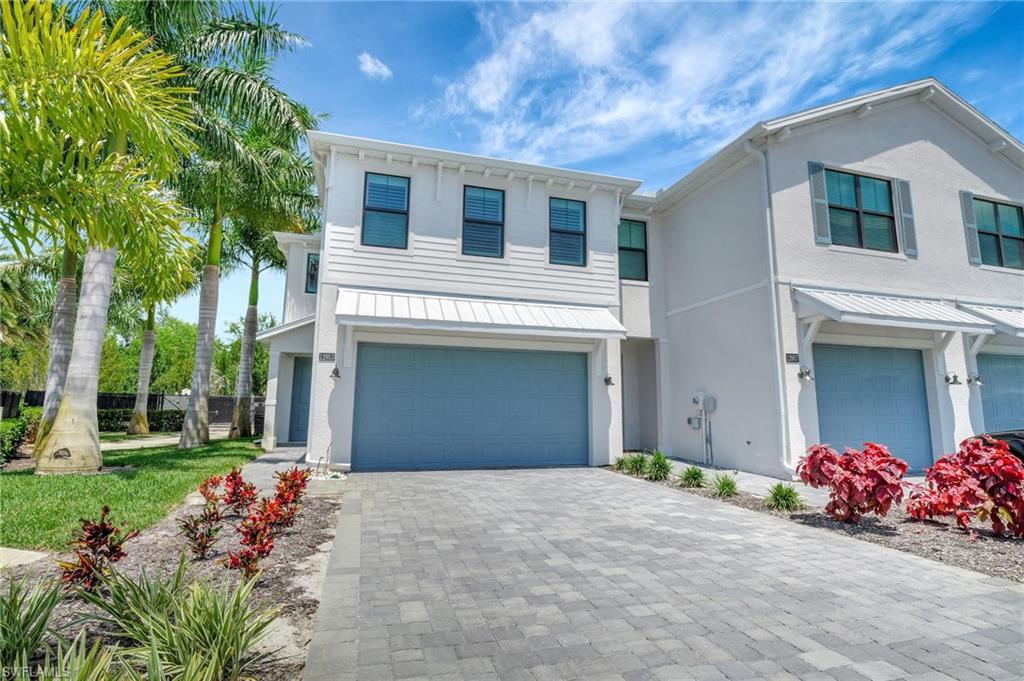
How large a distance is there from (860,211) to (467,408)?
1087 cm

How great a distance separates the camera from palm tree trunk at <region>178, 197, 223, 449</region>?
15164mm

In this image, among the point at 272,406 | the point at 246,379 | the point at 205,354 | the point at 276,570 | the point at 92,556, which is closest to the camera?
the point at 92,556

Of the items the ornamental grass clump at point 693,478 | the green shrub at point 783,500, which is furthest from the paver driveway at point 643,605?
the ornamental grass clump at point 693,478

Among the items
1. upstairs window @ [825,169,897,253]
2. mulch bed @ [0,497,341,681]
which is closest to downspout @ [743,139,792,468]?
upstairs window @ [825,169,897,253]

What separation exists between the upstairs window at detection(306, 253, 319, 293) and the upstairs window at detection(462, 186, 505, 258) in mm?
6918

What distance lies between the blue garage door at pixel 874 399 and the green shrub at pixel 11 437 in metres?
18.2

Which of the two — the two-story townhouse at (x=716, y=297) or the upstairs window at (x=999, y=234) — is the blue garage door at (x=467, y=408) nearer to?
the two-story townhouse at (x=716, y=297)

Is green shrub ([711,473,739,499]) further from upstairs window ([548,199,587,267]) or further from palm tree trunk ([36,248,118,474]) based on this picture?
palm tree trunk ([36,248,118,474])

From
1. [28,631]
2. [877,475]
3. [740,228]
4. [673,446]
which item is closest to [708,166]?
[740,228]

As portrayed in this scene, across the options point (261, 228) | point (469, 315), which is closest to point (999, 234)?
point (469, 315)

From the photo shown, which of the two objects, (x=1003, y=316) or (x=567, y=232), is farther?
(x=567, y=232)

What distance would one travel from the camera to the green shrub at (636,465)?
35.8ft

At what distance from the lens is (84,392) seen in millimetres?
9406

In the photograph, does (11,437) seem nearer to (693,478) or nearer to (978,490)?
(693,478)
